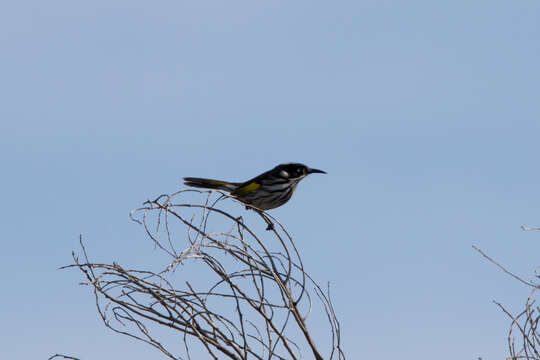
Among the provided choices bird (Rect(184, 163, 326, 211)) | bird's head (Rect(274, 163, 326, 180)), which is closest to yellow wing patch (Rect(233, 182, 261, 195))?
bird (Rect(184, 163, 326, 211))

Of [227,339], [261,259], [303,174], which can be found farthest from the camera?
[303,174]

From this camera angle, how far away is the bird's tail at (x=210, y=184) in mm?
9977

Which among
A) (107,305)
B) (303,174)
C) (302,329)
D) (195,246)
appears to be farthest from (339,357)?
(303,174)

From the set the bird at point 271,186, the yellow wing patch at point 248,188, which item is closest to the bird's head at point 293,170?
the bird at point 271,186

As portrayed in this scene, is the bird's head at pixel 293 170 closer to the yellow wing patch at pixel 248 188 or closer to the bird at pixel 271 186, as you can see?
the bird at pixel 271 186

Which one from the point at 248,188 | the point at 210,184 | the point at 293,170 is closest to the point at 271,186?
the point at 248,188

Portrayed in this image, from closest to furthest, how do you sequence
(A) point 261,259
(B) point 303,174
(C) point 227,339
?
(C) point 227,339, (A) point 261,259, (B) point 303,174

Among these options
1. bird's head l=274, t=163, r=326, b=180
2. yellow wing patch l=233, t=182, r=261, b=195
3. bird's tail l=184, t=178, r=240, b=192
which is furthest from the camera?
bird's tail l=184, t=178, r=240, b=192

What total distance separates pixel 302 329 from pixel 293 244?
26.4 inches

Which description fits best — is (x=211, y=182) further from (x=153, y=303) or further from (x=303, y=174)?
(x=153, y=303)

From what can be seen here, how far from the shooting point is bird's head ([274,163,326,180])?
375 inches

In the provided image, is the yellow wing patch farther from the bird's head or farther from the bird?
the bird's head

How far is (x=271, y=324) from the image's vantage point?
Answer: 4727 mm

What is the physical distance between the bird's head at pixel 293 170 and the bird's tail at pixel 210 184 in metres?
0.72
